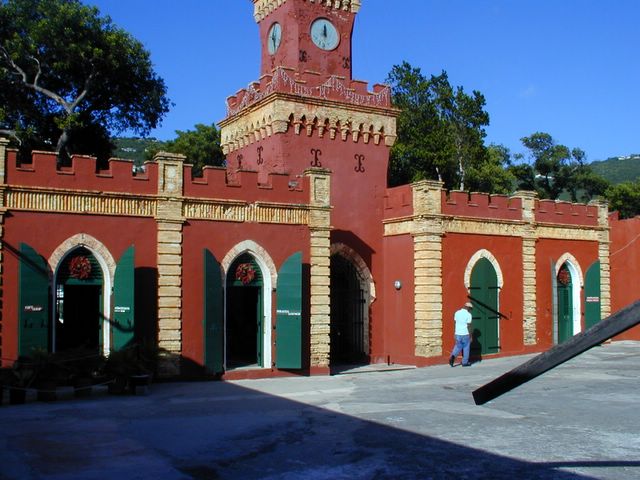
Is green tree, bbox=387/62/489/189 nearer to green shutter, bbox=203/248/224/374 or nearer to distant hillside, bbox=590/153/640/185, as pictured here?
green shutter, bbox=203/248/224/374

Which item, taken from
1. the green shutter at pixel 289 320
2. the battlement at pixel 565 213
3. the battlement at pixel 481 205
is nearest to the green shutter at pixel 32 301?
the green shutter at pixel 289 320

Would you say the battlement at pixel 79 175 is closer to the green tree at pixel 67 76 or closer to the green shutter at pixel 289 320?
the green shutter at pixel 289 320

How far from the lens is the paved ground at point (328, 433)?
9078mm

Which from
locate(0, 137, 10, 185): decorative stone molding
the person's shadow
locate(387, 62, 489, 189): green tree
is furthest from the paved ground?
locate(387, 62, 489, 189): green tree

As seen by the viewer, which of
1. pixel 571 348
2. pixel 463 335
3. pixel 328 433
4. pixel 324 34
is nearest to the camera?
pixel 571 348

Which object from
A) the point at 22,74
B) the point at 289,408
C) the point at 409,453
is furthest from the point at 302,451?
the point at 22,74

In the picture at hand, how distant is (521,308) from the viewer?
2422 cm

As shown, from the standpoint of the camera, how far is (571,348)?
14.2 feet

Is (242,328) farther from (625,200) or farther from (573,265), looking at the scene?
(625,200)

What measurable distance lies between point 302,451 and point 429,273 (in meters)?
12.3

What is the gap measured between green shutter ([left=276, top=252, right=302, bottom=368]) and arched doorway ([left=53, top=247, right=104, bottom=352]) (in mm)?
4324

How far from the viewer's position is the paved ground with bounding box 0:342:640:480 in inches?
357

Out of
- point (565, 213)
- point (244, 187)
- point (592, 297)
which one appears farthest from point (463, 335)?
point (565, 213)

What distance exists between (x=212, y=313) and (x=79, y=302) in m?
3.68
